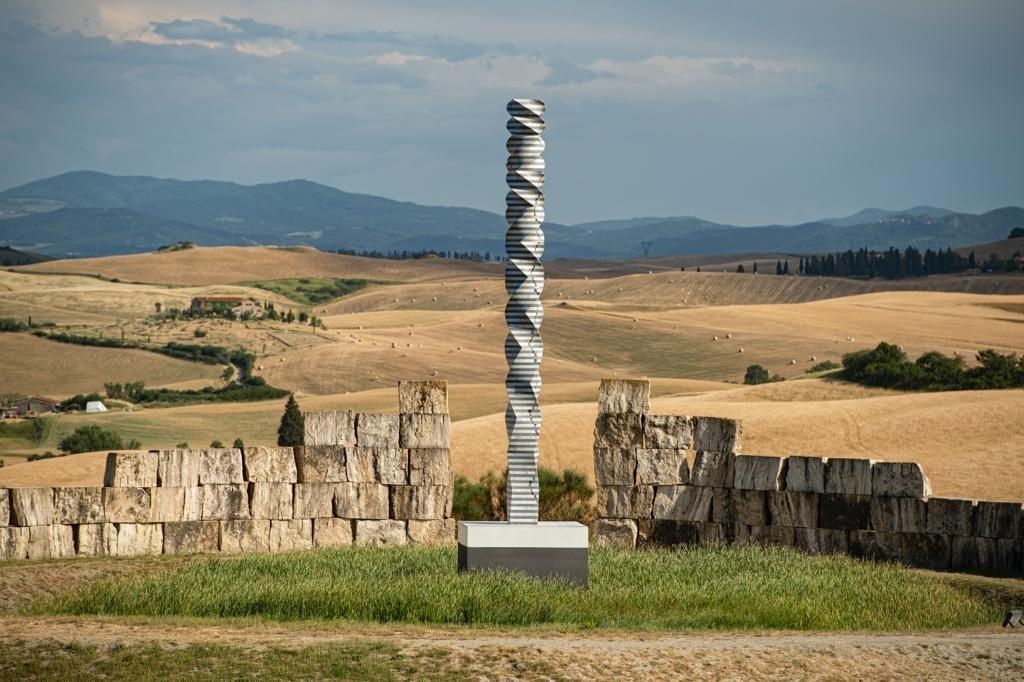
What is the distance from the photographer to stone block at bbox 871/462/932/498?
73.9 ft

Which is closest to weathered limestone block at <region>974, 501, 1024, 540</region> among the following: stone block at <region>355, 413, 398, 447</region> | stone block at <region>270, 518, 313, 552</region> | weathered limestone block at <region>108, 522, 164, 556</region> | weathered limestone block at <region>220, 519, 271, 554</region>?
stone block at <region>355, 413, 398, 447</region>

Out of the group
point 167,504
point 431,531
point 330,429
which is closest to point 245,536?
point 167,504

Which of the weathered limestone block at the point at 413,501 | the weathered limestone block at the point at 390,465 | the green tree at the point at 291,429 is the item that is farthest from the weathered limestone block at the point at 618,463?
the green tree at the point at 291,429

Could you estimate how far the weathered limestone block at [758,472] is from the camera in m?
23.5

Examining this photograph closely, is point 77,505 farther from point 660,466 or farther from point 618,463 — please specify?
point 660,466

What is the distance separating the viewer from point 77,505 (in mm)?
21953

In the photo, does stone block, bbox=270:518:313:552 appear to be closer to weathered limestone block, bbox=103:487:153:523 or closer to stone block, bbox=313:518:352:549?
stone block, bbox=313:518:352:549

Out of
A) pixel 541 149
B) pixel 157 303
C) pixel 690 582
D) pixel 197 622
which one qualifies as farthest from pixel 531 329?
pixel 157 303

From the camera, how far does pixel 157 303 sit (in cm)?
13500

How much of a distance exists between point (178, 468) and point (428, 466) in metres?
3.86

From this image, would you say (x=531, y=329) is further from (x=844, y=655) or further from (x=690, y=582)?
(x=844, y=655)

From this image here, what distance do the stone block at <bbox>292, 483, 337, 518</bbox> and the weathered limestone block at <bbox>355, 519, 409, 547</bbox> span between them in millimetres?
532

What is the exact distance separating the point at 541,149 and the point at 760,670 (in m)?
7.67

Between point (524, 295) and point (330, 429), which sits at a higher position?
point (524, 295)
